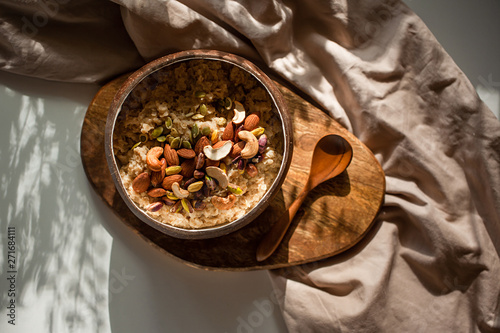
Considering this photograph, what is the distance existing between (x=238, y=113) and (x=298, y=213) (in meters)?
0.39

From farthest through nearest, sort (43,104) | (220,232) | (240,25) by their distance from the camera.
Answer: (43,104), (240,25), (220,232)

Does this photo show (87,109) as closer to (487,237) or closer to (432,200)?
(432,200)

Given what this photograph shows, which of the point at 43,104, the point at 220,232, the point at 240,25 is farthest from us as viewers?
the point at 43,104

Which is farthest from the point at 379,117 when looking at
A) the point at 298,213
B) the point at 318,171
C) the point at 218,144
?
the point at 218,144

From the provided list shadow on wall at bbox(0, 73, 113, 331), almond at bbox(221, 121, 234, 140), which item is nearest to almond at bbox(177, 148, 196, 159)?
almond at bbox(221, 121, 234, 140)

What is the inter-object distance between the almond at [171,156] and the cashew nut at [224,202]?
16 centimetres

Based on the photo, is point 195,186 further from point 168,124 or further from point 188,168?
point 168,124

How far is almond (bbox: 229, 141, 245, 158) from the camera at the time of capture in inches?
49.0

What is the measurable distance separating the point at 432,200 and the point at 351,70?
52 cm

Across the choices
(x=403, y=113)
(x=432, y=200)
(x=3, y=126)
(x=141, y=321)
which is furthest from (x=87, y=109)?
(x=432, y=200)

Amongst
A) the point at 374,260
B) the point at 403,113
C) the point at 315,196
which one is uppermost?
the point at 403,113

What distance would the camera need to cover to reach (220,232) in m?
1.20

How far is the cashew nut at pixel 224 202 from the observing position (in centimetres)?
121

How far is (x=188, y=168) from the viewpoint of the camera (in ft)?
4.09
